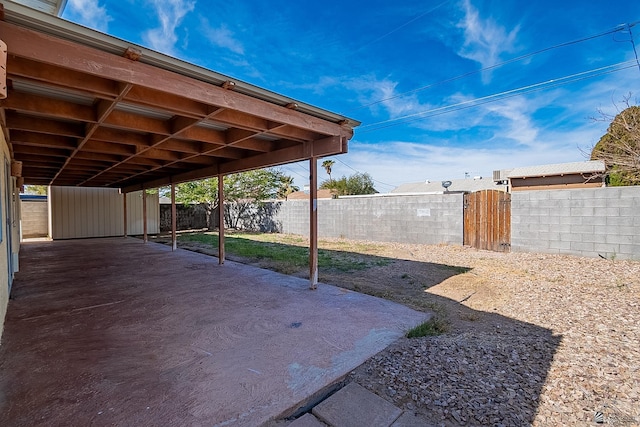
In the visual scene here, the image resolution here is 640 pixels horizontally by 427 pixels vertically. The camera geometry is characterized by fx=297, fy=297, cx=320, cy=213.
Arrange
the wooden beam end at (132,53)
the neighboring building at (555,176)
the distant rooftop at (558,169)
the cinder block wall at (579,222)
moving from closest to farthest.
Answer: the wooden beam end at (132,53), the cinder block wall at (579,222), the distant rooftop at (558,169), the neighboring building at (555,176)

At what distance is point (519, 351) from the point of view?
Result: 8.12 feet

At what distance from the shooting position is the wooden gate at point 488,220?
23.8ft

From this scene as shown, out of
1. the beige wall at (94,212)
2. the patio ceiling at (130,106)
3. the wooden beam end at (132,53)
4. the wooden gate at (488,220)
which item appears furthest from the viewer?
the beige wall at (94,212)

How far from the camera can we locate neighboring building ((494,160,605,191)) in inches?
512

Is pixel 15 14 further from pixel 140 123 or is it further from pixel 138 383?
pixel 138 383

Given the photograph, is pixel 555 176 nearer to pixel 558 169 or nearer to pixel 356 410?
pixel 558 169

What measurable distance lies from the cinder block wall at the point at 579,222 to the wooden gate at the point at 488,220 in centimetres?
17

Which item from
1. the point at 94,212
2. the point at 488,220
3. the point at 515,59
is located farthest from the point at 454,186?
the point at 94,212

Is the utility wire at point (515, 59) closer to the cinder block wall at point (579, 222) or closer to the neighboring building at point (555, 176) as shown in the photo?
the cinder block wall at point (579, 222)

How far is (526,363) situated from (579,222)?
557 centimetres

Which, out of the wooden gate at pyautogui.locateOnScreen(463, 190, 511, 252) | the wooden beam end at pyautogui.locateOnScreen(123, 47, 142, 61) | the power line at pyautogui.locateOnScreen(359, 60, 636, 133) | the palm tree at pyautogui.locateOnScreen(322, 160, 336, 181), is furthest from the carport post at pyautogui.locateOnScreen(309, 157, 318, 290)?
the palm tree at pyautogui.locateOnScreen(322, 160, 336, 181)

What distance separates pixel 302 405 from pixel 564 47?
10.9m

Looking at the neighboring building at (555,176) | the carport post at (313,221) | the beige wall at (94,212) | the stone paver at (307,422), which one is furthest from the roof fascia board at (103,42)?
the neighboring building at (555,176)

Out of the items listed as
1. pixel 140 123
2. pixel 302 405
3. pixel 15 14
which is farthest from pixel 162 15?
pixel 302 405
